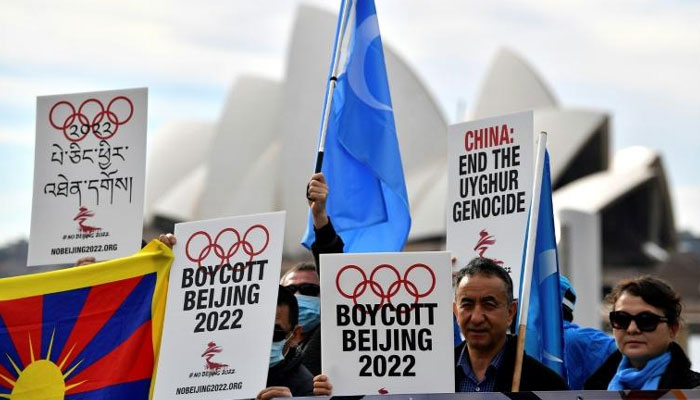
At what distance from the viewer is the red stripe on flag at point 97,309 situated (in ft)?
16.8

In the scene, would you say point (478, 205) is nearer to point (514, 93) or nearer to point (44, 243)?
point (44, 243)

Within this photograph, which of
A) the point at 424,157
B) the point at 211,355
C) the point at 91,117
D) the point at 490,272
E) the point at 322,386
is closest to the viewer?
the point at 322,386

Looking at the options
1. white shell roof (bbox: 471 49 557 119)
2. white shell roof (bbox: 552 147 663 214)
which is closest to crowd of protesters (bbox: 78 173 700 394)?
white shell roof (bbox: 552 147 663 214)

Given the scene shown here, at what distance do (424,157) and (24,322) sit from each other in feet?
116

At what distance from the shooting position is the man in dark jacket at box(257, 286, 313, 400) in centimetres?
502

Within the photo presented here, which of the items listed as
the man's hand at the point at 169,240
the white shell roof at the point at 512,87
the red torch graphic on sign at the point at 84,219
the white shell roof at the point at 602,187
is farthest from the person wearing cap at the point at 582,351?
the white shell roof at the point at 512,87

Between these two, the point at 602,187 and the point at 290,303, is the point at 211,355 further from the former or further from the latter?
the point at 602,187

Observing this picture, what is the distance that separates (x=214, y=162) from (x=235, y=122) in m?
1.48

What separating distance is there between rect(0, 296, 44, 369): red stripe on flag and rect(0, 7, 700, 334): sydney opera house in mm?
31957

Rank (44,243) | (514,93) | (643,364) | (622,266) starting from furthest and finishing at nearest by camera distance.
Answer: (622,266) < (514,93) < (44,243) < (643,364)

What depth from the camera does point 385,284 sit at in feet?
15.5

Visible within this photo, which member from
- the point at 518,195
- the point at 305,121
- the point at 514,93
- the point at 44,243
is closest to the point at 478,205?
the point at 518,195

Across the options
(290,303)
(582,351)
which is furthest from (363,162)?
(290,303)

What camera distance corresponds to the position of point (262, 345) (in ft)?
15.7
